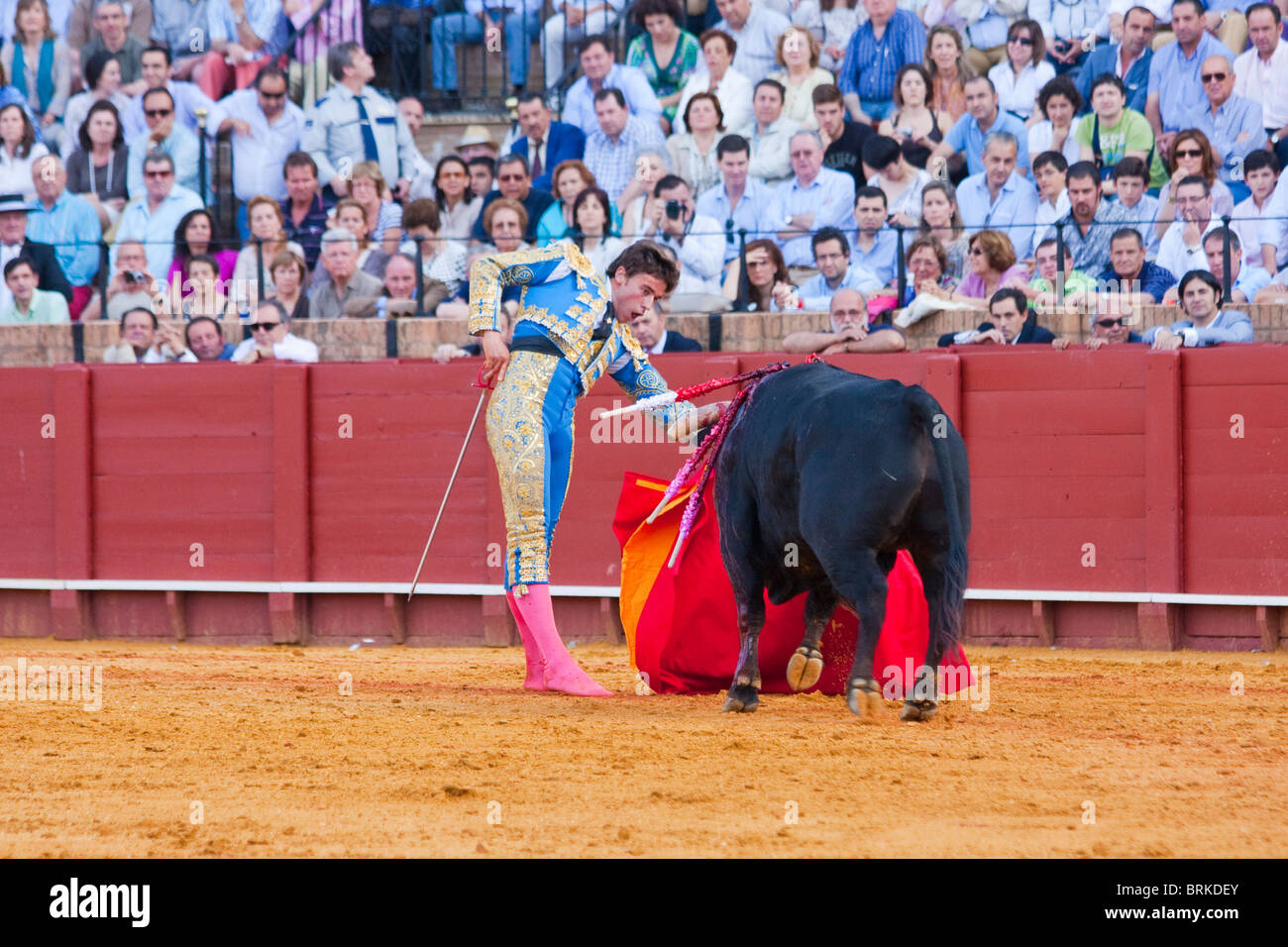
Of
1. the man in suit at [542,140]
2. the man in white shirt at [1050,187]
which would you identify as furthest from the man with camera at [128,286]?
the man in white shirt at [1050,187]

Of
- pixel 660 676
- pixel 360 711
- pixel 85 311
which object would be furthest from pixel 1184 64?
pixel 85 311

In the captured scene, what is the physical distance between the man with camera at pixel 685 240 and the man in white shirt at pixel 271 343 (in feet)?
6.40

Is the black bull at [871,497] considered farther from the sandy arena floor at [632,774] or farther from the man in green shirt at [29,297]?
the man in green shirt at [29,297]

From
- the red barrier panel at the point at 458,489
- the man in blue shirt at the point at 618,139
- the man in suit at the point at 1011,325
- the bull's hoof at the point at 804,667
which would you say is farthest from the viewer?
the man in blue shirt at the point at 618,139

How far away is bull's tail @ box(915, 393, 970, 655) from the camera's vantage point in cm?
434

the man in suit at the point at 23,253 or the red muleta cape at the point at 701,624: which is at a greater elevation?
the man in suit at the point at 23,253

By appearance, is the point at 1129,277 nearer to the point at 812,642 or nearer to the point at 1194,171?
the point at 1194,171

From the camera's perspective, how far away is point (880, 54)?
362 inches

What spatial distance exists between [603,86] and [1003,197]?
104 inches

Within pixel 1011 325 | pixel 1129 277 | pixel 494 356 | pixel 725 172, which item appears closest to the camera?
pixel 494 356

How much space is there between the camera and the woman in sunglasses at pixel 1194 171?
7938mm

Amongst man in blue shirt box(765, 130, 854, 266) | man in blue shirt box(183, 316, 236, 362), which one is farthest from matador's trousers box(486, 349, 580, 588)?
man in blue shirt box(183, 316, 236, 362)

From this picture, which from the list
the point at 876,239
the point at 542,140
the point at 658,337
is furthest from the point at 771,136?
the point at 658,337

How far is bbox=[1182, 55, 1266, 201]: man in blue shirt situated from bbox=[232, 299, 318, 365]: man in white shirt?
4.79 m
